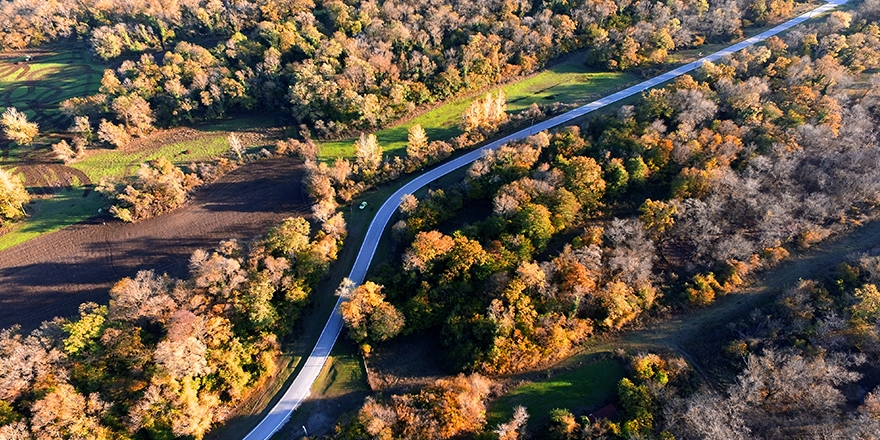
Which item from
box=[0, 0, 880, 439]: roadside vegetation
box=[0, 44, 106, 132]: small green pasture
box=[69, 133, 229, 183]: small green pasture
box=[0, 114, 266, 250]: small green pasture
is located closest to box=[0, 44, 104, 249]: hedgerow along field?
box=[0, 44, 106, 132]: small green pasture

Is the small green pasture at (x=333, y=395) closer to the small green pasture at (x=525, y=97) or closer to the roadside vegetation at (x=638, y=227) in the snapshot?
the roadside vegetation at (x=638, y=227)

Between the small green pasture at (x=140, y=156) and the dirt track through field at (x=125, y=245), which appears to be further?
the small green pasture at (x=140, y=156)

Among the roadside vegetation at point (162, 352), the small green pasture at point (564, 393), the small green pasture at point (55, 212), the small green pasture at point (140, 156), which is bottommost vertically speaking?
the small green pasture at point (564, 393)

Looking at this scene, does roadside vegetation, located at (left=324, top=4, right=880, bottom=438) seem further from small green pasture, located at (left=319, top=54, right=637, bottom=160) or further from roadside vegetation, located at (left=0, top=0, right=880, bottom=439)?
small green pasture, located at (left=319, top=54, right=637, bottom=160)

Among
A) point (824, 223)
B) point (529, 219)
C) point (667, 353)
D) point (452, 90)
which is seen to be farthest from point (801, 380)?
point (452, 90)

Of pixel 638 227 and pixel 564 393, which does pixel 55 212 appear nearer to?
pixel 564 393

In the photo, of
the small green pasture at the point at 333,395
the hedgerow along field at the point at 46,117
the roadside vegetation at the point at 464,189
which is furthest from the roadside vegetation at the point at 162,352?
the hedgerow along field at the point at 46,117
